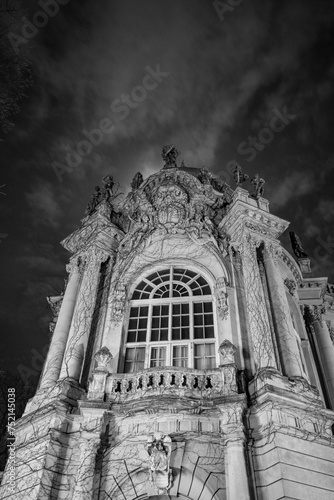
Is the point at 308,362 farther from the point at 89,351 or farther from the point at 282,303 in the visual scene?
the point at 89,351

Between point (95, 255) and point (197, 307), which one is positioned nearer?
point (197, 307)

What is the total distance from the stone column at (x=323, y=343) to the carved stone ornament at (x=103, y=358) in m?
9.71

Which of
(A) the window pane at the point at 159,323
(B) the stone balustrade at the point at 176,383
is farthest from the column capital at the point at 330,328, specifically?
(B) the stone balustrade at the point at 176,383

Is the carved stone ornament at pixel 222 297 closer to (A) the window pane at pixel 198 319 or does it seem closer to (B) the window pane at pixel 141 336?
(A) the window pane at pixel 198 319

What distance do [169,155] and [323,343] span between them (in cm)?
1271

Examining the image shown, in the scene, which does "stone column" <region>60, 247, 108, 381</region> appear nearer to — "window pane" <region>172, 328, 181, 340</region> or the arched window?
the arched window

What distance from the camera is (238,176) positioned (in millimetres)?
20078

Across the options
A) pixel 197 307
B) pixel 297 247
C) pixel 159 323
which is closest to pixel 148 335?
pixel 159 323

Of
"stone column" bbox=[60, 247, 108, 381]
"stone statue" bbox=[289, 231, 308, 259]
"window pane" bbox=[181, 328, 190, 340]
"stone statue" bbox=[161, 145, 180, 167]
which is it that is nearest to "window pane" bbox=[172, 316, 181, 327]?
"window pane" bbox=[181, 328, 190, 340]

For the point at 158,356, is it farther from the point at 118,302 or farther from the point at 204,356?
Answer: the point at 118,302

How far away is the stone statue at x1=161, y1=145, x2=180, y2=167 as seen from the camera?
2316 cm

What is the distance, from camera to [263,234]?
17562 millimetres

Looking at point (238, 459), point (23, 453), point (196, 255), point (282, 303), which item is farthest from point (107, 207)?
point (238, 459)

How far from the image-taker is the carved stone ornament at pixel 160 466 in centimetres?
1143
